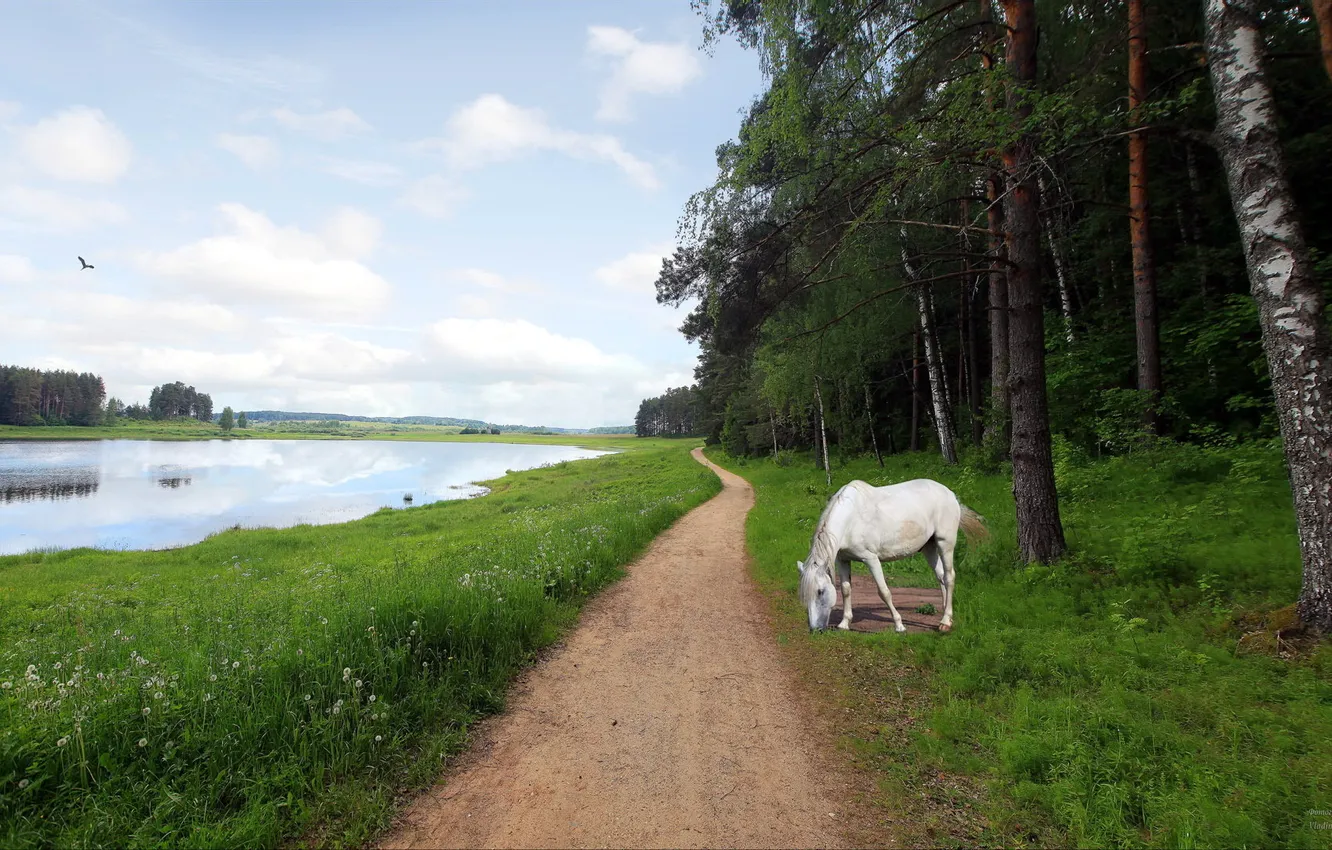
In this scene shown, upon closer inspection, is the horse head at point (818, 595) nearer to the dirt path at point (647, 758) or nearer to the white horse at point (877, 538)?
the white horse at point (877, 538)

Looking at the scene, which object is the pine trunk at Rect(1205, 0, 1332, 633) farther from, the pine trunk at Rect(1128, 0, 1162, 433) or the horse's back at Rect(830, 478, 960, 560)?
the pine trunk at Rect(1128, 0, 1162, 433)

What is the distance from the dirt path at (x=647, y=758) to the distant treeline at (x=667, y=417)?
4080 inches

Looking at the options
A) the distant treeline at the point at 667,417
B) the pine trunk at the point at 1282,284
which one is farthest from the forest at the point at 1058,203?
the distant treeline at the point at 667,417

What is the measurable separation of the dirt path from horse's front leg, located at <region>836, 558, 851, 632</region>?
981 millimetres

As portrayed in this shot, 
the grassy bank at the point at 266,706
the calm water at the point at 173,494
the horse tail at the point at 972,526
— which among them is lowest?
the calm water at the point at 173,494

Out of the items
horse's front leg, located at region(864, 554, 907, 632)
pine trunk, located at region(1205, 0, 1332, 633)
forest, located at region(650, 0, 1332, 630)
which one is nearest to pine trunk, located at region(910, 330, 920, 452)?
forest, located at region(650, 0, 1332, 630)

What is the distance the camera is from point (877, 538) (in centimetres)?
646

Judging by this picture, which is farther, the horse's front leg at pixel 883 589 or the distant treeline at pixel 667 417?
the distant treeline at pixel 667 417

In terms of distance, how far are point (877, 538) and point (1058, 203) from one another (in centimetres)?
445

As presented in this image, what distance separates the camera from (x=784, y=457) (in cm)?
3484

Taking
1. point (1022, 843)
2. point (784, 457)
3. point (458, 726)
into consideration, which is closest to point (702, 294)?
point (458, 726)

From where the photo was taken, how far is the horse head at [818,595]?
6168 mm

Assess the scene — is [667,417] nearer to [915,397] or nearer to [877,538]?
[915,397]

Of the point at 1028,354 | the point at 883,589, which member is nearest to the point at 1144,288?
the point at 1028,354
